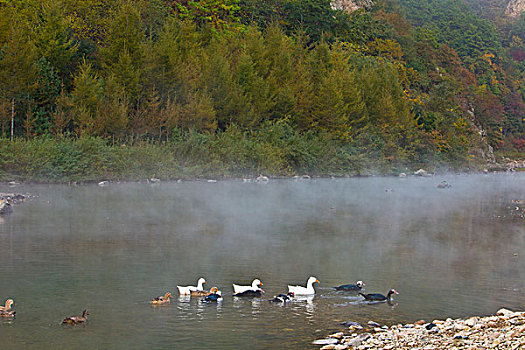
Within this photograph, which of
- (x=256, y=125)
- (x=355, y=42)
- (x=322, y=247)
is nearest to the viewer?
(x=322, y=247)

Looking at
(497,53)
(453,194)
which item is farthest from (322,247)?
(497,53)

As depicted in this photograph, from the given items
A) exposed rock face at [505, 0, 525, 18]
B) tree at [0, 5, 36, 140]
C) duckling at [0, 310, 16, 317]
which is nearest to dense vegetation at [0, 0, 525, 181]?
tree at [0, 5, 36, 140]

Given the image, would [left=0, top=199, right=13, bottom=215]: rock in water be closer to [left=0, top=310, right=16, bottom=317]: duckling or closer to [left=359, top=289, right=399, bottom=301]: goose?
[left=0, top=310, right=16, bottom=317]: duckling

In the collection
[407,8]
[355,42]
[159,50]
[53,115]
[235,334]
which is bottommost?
[235,334]

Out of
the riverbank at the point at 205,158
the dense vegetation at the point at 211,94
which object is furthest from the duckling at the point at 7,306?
the dense vegetation at the point at 211,94

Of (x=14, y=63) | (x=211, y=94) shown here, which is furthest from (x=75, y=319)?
(x=211, y=94)

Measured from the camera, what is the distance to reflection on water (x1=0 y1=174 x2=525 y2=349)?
10766 millimetres

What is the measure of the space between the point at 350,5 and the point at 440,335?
94.4 m

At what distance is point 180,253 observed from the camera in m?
17.4

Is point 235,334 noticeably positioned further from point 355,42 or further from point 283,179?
point 355,42

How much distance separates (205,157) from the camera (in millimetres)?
48188

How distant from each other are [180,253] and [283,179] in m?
35.3

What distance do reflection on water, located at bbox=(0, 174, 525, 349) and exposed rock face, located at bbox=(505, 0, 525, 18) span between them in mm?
151993

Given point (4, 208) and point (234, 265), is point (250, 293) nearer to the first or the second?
point (234, 265)
